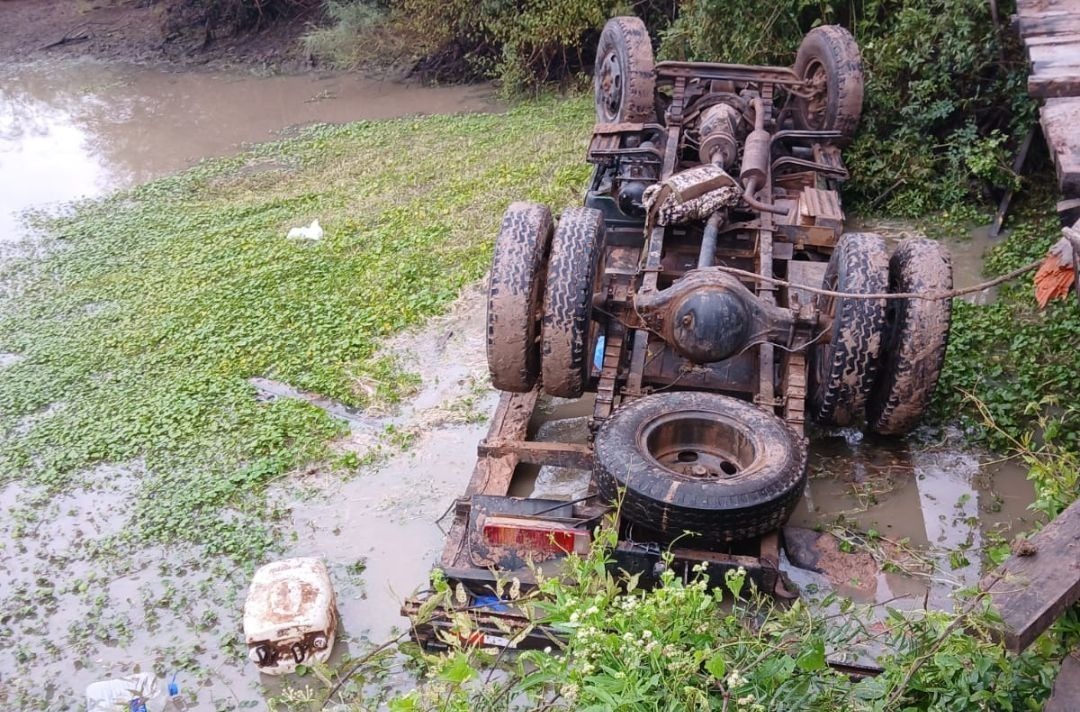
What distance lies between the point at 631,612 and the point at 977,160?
6358mm

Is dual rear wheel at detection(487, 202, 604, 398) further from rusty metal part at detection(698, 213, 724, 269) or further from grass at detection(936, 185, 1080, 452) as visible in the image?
grass at detection(936, 185, 1080, 452)

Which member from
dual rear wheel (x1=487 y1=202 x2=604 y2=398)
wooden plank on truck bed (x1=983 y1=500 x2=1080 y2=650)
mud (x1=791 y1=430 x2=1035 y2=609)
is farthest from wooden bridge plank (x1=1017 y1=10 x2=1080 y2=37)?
wooden plank on truck bed (x1=983 y1=500 x2=1080 y2=650)

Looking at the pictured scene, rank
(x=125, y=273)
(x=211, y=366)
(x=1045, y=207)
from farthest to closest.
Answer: (x=125, y=273), (x=1045, y=207), (x=211, y=366)

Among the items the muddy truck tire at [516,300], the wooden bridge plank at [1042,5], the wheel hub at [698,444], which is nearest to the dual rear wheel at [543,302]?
the muddy truck tire at [516,300]

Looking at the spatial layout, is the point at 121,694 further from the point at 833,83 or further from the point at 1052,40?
the point at 833,83

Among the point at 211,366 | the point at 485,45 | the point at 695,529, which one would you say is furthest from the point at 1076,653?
the point at 485,45

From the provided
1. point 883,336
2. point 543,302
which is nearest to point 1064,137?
point 883,336

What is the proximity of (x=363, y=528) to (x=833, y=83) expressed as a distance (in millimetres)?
5599

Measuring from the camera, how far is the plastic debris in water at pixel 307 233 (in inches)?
333

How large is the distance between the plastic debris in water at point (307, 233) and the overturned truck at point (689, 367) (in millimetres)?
3588

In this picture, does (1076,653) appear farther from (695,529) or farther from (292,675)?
(292,675)

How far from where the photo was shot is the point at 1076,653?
7.75 feet

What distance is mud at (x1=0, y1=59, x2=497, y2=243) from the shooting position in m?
11.5

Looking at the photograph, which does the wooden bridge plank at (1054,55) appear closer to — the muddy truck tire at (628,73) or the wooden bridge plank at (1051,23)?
the wooden bridge plank at (1051,23)
